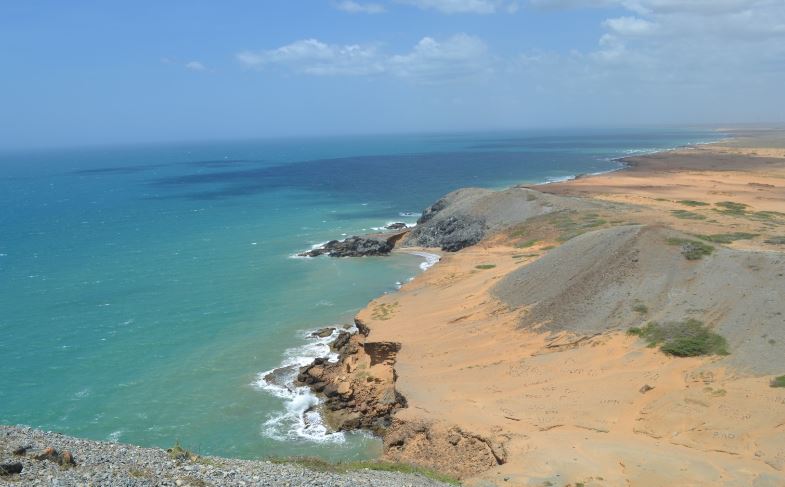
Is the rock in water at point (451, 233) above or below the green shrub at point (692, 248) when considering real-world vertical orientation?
below

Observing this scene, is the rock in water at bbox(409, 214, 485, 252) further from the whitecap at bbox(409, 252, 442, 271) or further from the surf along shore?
the surf along shore

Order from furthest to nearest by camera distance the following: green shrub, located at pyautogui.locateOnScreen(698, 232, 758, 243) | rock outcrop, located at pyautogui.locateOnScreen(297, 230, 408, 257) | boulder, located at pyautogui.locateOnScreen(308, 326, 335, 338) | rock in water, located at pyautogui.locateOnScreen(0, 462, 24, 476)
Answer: rock outcrop, located at pyautogui.locateOnScreen(297, 230, 408, 257)
green shrub, located at pyautogui.locateOnScreen(698, 232, 758, 243)
boulder, located at pyautogui.locateOnScreen(308, 326, 335, 338)
rock in water, located at pyautogui.locateOnScreen(0, 462, 24, 476)

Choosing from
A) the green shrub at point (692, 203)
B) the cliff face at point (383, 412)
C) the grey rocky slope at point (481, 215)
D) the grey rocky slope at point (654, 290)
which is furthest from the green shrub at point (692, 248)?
the green shrub at point (692, 203)

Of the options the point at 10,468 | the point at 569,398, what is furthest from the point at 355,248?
the point at 10,468

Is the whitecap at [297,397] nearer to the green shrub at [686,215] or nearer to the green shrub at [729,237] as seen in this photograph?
the green shrub at [729,237]

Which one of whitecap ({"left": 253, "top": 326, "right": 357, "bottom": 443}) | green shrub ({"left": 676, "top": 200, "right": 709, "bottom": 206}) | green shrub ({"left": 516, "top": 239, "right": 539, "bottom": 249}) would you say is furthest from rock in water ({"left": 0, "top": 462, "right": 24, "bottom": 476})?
green shrub ({"left": 676, "top": 200, "right": 709, "bottom": 206})

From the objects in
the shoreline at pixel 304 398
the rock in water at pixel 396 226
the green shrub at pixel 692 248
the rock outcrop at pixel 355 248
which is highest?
the green shrub at pixel 692 248
